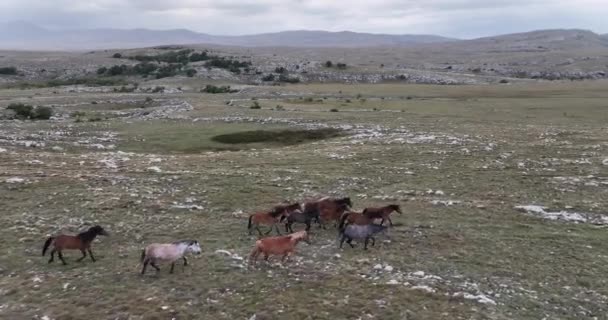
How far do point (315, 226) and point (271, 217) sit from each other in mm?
1711

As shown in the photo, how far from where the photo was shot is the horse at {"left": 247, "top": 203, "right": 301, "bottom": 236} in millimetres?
16531

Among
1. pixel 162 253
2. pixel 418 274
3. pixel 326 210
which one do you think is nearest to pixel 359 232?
pixel 326 210

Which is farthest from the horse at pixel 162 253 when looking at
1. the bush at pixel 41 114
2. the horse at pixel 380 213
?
the bush at pixel 41 114

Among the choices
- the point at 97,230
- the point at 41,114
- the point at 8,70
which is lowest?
the point at 41,114

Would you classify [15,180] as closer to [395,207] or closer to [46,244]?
[46,244]

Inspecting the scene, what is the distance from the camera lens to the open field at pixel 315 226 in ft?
40.1

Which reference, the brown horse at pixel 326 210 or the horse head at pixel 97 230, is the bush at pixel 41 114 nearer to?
the horse head at pixel 97 230

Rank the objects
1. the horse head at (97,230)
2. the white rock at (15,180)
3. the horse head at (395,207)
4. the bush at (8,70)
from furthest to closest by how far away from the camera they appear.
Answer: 1. the bush at (8,70)
2. the white rock at (15,180)
3. the horse head at (395,207)
4. the horse head at (97,230)

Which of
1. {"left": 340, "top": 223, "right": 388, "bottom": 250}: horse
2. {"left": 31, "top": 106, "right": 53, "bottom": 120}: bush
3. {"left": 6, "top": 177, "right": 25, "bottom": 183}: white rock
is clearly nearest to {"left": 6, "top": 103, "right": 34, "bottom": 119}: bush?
{"left": 31, "top": 106, "right": 53, "bottom": 120}: bush

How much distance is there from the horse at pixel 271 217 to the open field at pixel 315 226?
0.52 m

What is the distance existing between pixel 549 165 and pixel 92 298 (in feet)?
68.9

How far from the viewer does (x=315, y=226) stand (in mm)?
17656

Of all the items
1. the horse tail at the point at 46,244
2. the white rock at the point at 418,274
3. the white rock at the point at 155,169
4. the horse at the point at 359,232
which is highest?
the horse at the point at 359,232

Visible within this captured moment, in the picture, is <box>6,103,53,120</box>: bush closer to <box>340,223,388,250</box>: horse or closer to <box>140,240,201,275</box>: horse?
<box>140,240,201,275</box>: horse
